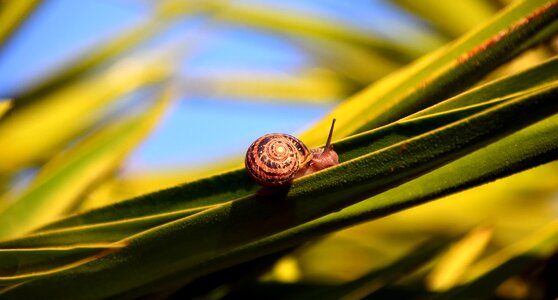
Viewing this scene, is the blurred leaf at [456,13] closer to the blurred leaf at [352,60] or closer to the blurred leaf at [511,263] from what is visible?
the blurred leaf at [352,60]

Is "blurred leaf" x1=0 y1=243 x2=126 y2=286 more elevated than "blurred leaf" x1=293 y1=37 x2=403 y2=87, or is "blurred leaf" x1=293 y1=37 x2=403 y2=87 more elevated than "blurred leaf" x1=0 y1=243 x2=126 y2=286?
"blurred leaf" x1=293 y1=37 x2=403 y2=87

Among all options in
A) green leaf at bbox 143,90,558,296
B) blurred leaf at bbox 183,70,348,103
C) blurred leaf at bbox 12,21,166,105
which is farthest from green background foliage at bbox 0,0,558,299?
blurred leaf at bbox 183,70,348,103

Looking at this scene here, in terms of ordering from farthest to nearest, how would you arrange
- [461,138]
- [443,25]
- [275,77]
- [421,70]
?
[275,77], [443,25], [421,70], [461,138]

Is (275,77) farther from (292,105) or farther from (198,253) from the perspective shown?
(198,253)

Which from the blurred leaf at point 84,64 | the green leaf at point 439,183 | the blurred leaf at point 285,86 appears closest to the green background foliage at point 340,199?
the green leaf at point 439,183

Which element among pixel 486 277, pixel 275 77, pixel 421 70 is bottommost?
pixel 486 277

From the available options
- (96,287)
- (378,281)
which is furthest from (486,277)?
(96,287)

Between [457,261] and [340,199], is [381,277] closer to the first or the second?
[457,261]

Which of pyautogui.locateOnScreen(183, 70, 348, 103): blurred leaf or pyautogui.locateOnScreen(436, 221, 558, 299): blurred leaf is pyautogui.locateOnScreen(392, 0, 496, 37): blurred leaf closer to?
pyautogui.locateOnScreen(183, 70, 348, 103): blurred leaf
